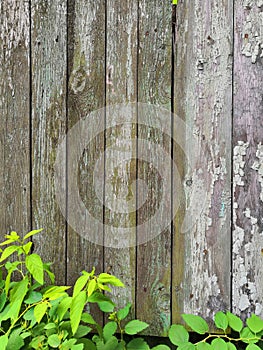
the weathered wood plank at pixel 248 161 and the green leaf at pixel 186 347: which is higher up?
the weathered wood plank at pixel 248 161

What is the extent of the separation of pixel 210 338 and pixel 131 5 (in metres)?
1.37

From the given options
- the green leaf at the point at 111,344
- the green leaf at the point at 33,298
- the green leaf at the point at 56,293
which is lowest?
the green leaf at the point at 111,344

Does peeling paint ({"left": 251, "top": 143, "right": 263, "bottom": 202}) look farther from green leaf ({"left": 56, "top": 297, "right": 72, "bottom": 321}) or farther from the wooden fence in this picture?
green leaf ({"left": 56, "top": 297, "right": 72, "bottom": 321})

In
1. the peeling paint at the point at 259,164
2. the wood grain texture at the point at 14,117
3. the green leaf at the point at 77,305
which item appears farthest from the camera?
the wood grain texture at the point at 14,117

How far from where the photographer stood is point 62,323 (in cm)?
180

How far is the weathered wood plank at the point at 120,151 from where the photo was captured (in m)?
1.98

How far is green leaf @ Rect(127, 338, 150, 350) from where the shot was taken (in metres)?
1.91

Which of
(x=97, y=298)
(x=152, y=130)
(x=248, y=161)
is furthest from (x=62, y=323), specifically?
(x=248, y=161)

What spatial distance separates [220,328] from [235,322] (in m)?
0.09

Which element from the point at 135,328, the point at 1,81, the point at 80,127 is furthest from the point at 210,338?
the point at 1,81

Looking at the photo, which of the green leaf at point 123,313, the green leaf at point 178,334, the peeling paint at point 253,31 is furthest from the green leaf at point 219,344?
the peeling paint at point 253,31

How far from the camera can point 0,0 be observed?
2.07m

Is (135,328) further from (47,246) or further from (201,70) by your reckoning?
(201,70)

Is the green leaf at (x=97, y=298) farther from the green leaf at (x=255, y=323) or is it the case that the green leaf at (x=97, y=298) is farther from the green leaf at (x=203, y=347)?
the green leaf at (x=255, y=323)
